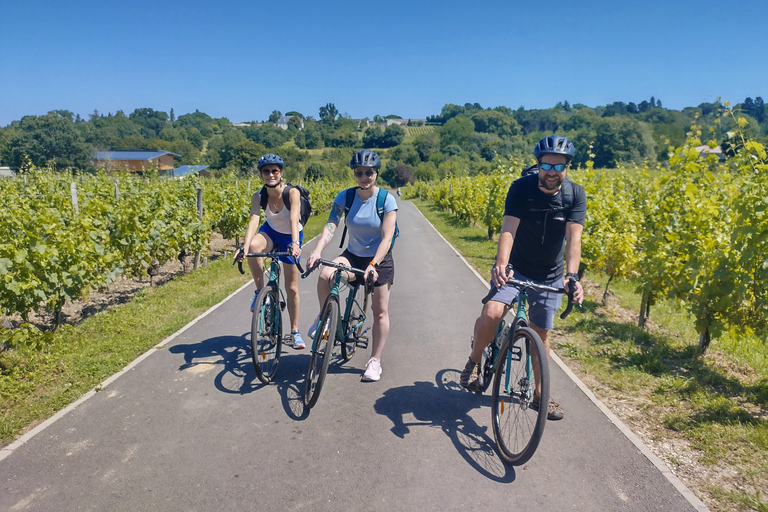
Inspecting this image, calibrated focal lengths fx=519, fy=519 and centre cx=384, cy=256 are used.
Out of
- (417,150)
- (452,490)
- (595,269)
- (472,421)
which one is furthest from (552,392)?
(417,150)

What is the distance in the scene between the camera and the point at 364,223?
4590mm

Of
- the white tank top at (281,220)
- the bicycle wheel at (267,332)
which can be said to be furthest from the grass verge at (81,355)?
the white tank top at (281,220)

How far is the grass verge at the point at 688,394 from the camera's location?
337cm

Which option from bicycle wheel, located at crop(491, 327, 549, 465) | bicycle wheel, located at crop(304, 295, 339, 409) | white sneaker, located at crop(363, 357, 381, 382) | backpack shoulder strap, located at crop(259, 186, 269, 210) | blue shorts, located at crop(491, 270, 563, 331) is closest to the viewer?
bicycle wheel, located at crop(491, 327, 549, 465)

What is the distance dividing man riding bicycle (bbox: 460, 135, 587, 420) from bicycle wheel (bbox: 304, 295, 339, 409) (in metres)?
1.18

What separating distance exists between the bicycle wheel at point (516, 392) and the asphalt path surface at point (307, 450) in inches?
6.0

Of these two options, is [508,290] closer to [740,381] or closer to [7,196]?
[740,381]

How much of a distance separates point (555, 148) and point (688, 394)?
276 centimetres

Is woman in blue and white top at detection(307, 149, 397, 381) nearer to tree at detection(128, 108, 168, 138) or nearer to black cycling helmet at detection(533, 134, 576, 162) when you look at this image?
black cycling helmet at detection(533, 134, 576, 162)

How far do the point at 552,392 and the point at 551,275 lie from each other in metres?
1.31

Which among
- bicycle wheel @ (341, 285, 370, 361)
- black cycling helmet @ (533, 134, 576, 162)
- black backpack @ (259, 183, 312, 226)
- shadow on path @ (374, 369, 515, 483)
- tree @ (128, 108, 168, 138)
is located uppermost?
tree @ (128, 108, 168, 138)

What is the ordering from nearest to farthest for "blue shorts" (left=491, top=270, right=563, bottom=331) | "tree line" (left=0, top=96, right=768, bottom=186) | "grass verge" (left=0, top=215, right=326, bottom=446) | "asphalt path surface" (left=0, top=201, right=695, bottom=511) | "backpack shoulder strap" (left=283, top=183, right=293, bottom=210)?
"asphalt path surface" (left=0, top=201, right=695, bottom=511) < "blue shorts" (left=491, top=270, right=563, bottom=331) < "grass verge" (left=0, top=215, right=326, bottom=446) < "backpack shoulder strap" (left=283, top=183, right=293, bottom=210) < "tree line" (left=0, top=96, right=768, bottom=186)

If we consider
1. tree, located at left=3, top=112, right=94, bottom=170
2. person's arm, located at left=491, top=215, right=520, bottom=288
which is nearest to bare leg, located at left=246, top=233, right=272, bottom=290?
person's arm, located at left=491, top=215, right=520, bottom=288

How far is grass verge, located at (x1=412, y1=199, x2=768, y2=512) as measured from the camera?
3373mm
